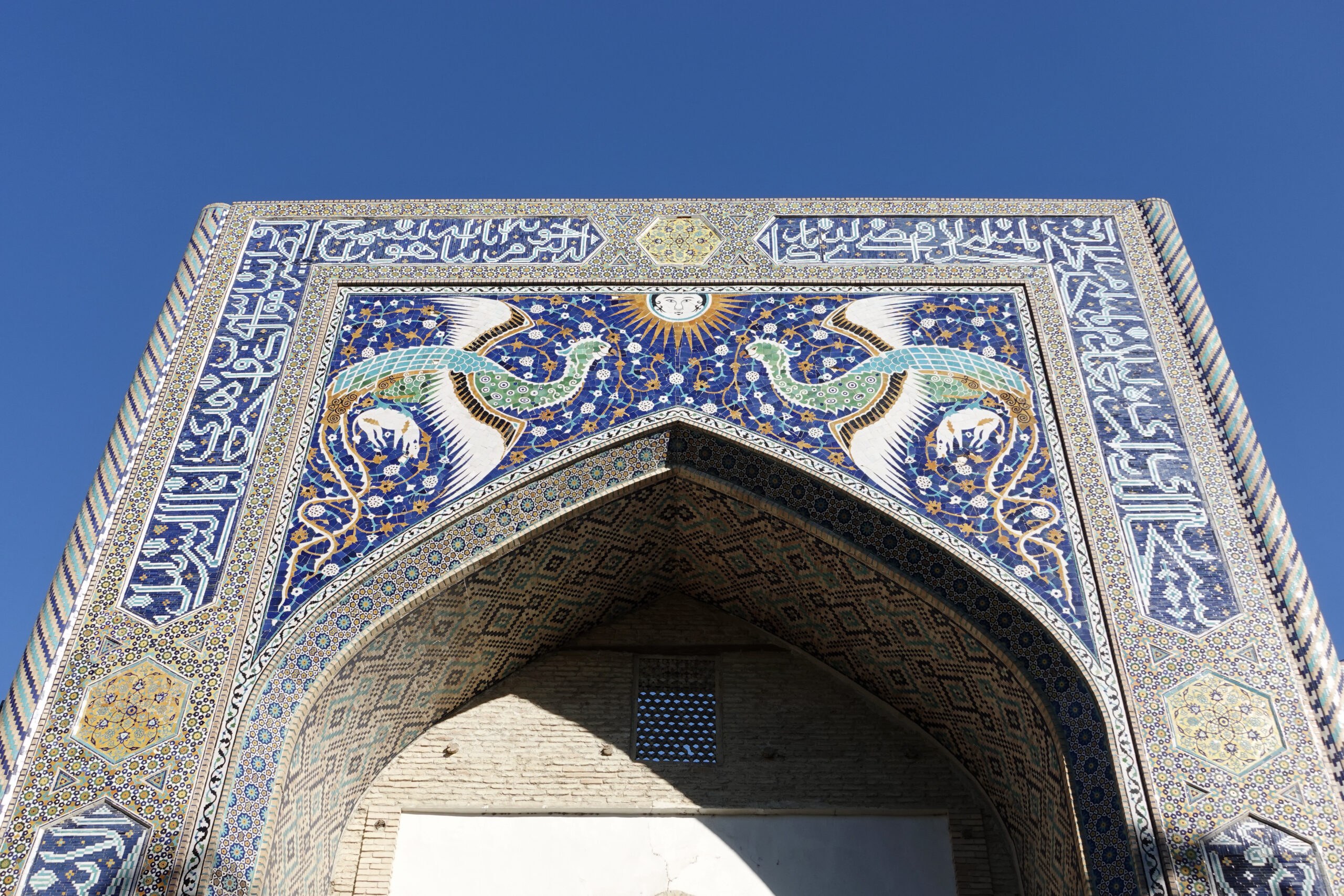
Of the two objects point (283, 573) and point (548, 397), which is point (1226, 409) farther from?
point (283, 573)

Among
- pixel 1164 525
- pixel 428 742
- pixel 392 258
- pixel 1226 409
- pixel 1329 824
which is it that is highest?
pixel 392 258

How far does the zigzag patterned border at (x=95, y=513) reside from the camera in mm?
4637

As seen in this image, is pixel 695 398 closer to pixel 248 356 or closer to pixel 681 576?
pixel 681 576

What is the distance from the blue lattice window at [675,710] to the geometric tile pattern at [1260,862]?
7.46ft

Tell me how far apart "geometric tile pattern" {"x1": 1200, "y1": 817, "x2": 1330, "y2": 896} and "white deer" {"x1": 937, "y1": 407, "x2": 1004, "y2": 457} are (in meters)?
1.80

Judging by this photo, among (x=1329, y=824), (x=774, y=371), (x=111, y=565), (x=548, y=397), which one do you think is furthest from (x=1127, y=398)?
(x=111, y=565)

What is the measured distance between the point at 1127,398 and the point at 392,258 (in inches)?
136

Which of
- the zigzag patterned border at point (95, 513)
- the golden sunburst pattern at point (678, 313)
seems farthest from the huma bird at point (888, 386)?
the zigzag patterned border at point (95, 513)

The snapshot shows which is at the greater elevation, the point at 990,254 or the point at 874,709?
the point at 990,254

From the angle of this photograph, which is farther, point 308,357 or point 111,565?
point 308,357

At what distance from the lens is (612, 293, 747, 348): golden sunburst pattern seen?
5898mm

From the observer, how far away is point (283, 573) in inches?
198

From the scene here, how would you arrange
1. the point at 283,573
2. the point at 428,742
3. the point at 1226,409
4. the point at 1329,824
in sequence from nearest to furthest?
the point at 1329,824 < the point at 283,573 < the point at 1226,409 < the point at 428,742

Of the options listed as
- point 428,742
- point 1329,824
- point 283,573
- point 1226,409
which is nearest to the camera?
point 1329,824
